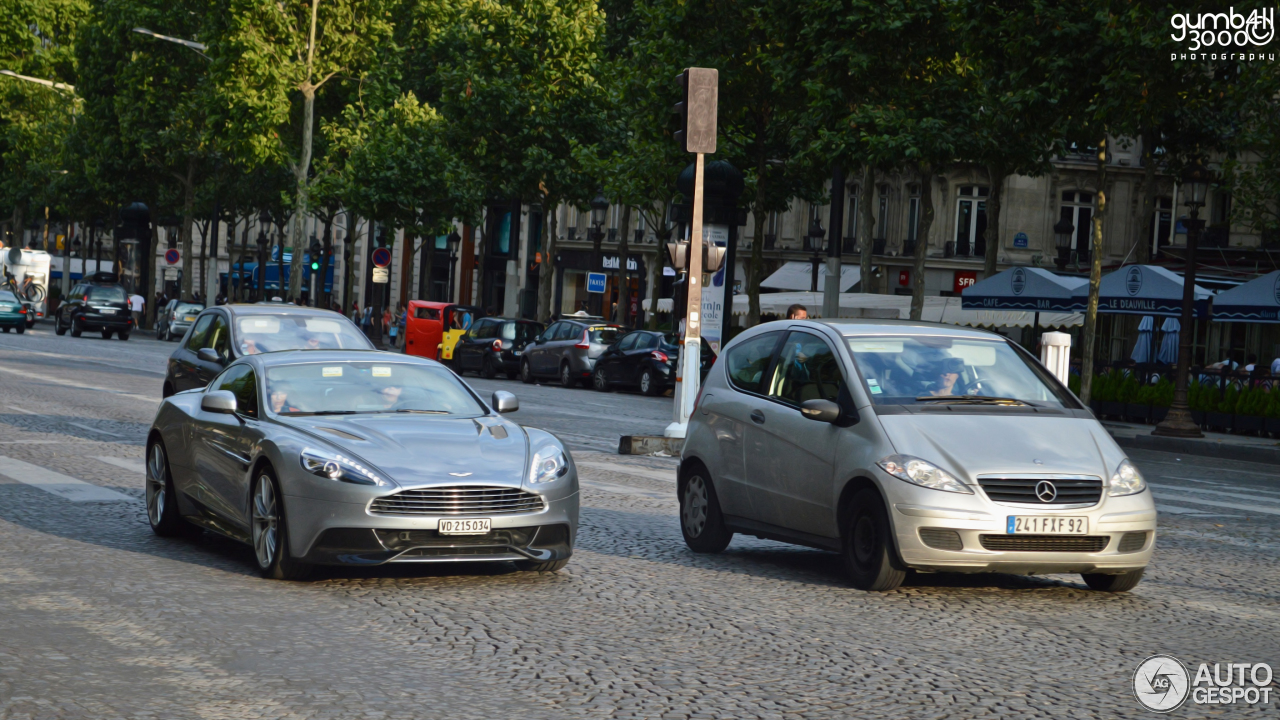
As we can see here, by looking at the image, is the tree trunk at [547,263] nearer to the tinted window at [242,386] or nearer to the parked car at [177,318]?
the parked car at [177,318]

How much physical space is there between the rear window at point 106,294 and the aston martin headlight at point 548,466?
155ft

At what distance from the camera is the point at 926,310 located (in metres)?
39.2

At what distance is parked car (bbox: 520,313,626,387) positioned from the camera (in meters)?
37.7

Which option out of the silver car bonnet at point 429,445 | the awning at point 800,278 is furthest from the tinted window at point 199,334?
the awning at point 800,278

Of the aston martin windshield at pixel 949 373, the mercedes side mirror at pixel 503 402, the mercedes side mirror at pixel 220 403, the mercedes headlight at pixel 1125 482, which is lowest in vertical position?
the mercedes headlight at pixel 1125 482

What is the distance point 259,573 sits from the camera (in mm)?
8625

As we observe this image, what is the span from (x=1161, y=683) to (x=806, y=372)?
136 inches

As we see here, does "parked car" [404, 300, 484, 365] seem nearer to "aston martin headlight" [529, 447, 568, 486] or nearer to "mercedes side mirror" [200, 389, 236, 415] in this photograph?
"mercedes side mirror" [200, 389, 236, 415]

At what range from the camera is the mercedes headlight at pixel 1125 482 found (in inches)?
331

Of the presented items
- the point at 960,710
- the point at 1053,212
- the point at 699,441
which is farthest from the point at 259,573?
the point at 1053,212

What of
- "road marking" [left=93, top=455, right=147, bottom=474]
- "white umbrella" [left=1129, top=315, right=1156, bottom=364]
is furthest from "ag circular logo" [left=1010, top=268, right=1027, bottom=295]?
"road marking" [left=93, top=455, right=147, bottom=474]

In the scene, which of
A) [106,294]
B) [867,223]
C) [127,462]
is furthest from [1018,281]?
[106,294]

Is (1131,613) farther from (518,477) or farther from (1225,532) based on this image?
(1225,532)

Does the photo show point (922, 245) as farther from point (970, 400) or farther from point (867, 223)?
point (970, 400)
